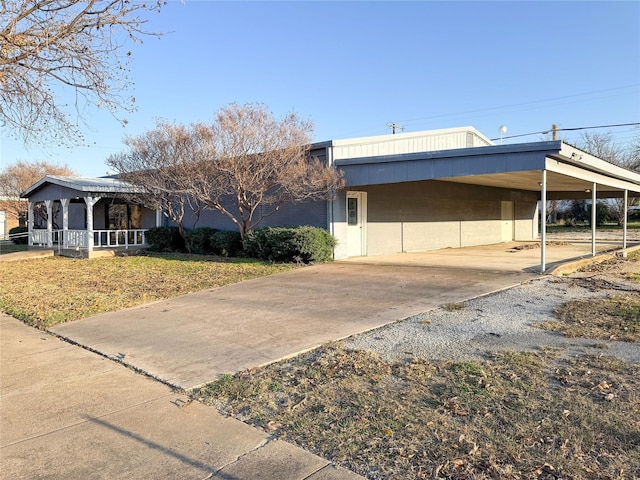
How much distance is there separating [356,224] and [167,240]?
8.05 m

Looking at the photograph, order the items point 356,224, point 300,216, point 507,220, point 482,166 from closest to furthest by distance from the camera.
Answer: point 482,166
point 300,216
point 356,224
point 507,220

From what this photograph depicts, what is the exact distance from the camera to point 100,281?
455 inches

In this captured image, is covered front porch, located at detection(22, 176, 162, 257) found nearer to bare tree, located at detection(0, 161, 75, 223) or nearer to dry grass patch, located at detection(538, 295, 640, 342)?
bare tree, located at detection(0, 161, 75, 223)

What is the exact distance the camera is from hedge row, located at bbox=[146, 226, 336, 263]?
13.5 metres

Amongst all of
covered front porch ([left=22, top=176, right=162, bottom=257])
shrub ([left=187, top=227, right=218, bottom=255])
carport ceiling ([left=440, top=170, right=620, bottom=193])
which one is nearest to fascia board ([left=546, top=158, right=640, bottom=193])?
carport ceiling ([left=440, top=170, right=620, bottom=193])

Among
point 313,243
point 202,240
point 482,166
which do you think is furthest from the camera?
point 202,240

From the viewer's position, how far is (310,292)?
948 cm

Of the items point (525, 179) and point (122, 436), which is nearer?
point (122, 436)

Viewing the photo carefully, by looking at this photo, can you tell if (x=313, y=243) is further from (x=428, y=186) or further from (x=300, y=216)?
(x=428, y=186)

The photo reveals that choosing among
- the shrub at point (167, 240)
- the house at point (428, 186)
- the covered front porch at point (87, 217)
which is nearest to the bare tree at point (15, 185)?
the covered front porch at point (87, 217)

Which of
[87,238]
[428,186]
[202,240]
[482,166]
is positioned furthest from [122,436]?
[428,186]

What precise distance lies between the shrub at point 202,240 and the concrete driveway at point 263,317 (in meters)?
5.89

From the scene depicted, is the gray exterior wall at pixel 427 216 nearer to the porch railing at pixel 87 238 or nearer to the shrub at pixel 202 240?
the shrub at pixel 202 240

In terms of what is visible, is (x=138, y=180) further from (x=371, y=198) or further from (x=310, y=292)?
(x=310, y=292)
